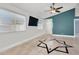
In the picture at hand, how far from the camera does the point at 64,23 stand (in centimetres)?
405

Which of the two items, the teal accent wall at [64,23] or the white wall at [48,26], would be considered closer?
the white wall at [48,26]

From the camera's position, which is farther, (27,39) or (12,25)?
(27,39)

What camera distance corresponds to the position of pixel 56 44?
3496 mm

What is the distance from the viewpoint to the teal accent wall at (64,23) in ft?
12.6

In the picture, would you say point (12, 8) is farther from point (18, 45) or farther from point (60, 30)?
point (60, 30)

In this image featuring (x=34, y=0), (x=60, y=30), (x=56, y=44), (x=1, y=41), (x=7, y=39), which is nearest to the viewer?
(x=34, y=0)

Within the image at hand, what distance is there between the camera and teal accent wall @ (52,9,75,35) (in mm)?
3838

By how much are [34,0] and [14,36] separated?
2046 mm

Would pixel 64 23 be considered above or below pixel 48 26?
above

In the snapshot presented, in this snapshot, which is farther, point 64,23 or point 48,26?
point 64,23

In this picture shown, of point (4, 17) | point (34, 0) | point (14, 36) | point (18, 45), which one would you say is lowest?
point (18, 45)

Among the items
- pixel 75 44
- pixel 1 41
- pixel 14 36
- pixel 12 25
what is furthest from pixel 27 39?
pixel 75 44

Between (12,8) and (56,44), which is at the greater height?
(12,8)

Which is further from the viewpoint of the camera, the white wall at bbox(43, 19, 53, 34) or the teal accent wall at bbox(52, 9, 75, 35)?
the teal accent wall at bbox(52, 9, 75, 35)
